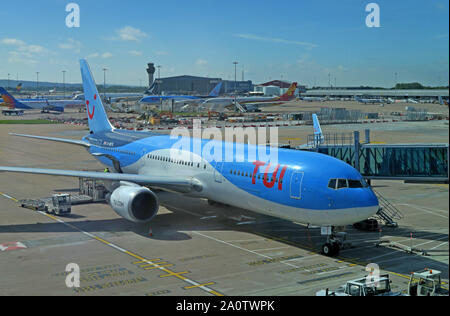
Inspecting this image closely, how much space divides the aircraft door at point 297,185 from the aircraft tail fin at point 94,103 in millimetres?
21786

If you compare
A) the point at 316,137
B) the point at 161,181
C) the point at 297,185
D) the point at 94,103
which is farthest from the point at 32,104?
the point at 297,185

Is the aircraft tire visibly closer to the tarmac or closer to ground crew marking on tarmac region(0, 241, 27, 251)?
the tarmac

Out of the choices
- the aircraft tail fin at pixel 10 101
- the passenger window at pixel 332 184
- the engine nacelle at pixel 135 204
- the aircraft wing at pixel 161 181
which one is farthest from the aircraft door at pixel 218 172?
the aircraft tail fin at pixel 10 101

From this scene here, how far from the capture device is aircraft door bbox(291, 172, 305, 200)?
22.2 m

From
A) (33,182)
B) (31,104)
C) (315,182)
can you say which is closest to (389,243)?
(315,182)

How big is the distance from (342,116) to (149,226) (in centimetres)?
8341

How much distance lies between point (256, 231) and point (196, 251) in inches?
192

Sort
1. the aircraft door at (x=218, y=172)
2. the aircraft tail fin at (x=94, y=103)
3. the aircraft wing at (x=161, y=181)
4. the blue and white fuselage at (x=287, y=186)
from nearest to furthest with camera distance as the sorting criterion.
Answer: the blue and white fuselage at (x=287, y=186)
the aircraft door at (x=218, y=172)
the aircraft wing at (x=161, y=181)
the aircraft tail fin at (x=94, y=103)

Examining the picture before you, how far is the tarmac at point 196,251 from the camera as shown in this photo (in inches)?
729

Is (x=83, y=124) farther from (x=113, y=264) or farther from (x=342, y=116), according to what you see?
(x=113, y=264)

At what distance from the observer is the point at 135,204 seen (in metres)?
26.2

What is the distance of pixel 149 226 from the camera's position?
91.0 feet

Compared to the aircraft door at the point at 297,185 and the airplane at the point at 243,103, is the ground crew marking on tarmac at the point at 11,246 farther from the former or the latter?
the airplane at the point at 243,103

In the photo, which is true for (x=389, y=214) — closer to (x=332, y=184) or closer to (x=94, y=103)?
(x=332, y=184)
